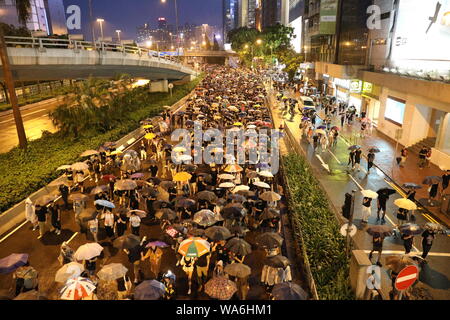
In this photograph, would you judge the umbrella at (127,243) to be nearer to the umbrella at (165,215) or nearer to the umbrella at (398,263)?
the umbrella at (165,215)

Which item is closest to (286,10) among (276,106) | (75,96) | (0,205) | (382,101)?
(276,106)

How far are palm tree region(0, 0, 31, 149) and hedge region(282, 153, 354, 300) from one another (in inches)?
573

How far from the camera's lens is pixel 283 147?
931 inches

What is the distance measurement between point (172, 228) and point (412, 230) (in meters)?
6.30

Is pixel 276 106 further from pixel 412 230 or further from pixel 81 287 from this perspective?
pixel 81 287

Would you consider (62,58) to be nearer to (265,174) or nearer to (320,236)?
(265,174)

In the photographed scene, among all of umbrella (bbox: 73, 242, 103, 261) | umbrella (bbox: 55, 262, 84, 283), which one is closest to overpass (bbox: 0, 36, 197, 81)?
umbrella (bbox: 73, 242, 103, 261)

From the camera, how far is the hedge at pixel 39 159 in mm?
14362

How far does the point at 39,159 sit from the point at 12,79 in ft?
14.6

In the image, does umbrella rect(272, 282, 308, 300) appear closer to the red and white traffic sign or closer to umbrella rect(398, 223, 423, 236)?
the red and white traffic sign

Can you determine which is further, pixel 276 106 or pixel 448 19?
pixel 276 106

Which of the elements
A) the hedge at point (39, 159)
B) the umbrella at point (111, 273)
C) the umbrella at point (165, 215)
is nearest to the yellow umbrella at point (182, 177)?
the umbrella at point (165, 215)

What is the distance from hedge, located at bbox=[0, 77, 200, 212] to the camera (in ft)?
47.1

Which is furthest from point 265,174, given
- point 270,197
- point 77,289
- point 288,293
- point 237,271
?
point 77,289
